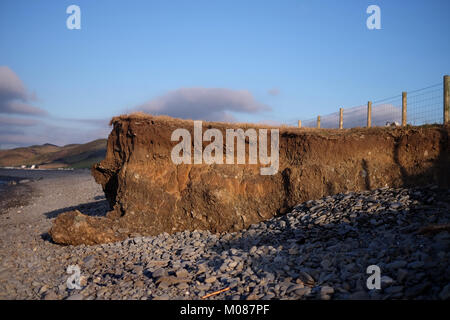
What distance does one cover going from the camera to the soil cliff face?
10492mm

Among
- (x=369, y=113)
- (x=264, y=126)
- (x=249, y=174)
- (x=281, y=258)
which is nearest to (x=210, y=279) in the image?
(x=281, y=258)

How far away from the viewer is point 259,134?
36.7 feet

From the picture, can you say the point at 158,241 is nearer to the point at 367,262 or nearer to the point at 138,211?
the point at 138,211

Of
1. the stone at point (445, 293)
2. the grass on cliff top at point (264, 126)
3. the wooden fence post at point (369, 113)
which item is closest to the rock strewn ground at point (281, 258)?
the stone at point (445, 293)

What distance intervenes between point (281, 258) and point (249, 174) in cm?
431

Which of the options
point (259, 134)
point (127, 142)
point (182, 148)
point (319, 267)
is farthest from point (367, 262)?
point (127, 142)

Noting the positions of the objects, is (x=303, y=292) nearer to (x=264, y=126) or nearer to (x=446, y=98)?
(x=264, y=126)

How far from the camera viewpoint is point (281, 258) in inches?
283

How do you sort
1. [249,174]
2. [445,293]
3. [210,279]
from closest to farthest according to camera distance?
1. [445,293]
2. [210,279]
3. [249,174]

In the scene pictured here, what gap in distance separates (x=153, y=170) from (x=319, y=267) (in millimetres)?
6609

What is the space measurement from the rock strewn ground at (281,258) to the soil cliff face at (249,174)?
0.71 m

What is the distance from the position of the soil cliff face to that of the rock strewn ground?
713 millimetres

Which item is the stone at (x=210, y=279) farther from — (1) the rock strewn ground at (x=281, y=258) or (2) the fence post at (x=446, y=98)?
(2) the fence post at (x=446, y=98)

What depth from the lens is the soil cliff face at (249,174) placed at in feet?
34.4
